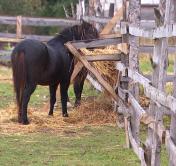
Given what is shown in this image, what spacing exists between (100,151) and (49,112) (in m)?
3.13

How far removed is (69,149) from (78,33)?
12.5 feet

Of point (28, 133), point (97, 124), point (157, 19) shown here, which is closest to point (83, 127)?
point (97, 124)

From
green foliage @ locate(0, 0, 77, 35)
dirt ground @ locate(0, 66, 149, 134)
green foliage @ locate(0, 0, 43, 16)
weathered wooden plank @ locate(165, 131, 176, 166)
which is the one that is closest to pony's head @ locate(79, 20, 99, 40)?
dirt ground @ locate(0, 66, 149, 134)

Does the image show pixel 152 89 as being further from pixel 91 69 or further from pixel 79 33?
pixel 79 33

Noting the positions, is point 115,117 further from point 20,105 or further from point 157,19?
point 157,19

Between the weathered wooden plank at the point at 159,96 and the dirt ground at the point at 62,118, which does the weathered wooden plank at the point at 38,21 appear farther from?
the weathered wooden plank at the point at 159,96

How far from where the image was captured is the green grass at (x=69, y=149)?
7.10 meters

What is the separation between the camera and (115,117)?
10188mm

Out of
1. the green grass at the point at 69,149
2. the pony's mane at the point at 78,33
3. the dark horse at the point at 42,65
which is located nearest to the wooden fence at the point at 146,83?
the green grass at the point at 69,149

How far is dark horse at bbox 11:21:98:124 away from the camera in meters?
9.52

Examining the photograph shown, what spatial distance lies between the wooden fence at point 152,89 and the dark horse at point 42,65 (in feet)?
3.22

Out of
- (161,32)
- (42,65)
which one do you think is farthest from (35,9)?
(161,32)

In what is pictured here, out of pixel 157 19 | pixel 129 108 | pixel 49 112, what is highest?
pixel 157 19

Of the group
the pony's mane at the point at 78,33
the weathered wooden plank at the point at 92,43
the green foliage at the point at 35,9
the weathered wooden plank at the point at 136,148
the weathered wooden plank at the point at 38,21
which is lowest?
the green foliage at the point at 35,9
